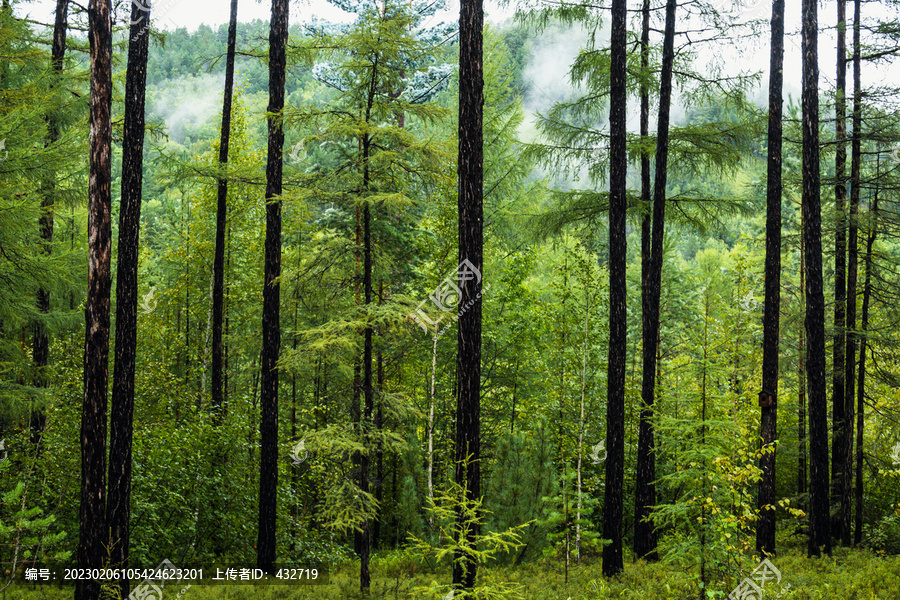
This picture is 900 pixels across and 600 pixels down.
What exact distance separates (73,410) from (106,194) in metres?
5.35

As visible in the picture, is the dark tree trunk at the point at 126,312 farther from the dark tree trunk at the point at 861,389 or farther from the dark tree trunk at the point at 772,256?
the dark tree trunk at the point at 861,389

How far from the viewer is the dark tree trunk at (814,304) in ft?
37.1

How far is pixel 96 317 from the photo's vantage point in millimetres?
7648

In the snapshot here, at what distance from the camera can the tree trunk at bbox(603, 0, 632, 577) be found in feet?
32.9

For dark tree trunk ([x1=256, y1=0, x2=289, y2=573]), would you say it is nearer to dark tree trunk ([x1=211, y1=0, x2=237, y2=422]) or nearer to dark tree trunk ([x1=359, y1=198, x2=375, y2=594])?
dark tree trunk ([x1=359, y1=198, x2=375, y2=594])

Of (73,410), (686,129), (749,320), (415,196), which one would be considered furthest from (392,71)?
(749,320)

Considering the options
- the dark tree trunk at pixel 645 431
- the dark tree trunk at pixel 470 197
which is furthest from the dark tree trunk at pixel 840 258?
the dark tree trunk at pixel 470 197

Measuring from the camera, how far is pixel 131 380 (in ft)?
26.9

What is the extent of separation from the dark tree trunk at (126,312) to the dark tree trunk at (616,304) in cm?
756

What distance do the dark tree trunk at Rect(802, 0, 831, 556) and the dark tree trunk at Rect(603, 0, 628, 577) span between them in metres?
4.25

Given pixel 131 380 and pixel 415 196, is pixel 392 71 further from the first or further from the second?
pixel 131 380

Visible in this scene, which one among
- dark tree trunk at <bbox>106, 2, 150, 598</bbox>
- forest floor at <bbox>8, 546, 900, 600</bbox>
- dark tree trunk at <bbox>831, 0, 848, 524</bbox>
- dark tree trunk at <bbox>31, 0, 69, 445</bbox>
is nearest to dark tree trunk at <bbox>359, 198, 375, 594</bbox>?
forest floor at <bbox>8, 546, 900, 600</bbox>

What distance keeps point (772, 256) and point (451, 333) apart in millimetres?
7821

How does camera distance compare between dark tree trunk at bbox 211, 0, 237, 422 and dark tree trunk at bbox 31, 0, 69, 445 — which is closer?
dark tree trunk at bbox 31, 0, 69, 445
